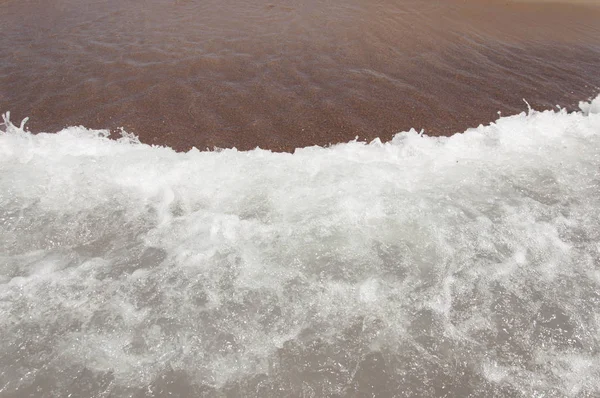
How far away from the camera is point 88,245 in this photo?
9.63ft

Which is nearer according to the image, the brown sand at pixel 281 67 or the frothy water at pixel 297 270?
the frothy water at pixel 297 270

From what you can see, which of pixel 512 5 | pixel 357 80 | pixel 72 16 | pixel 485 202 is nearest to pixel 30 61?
pixel 72 16

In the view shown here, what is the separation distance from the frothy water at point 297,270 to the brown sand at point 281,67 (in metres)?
0.50

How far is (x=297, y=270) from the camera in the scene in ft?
9.25

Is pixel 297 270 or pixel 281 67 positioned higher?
pixel 281 67

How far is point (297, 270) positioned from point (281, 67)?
3.49m

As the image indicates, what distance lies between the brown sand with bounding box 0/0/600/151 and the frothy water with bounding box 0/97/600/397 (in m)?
0.50

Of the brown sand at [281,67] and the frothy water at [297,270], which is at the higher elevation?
the brown sand at [281,67]

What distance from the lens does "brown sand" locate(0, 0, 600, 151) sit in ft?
14.4

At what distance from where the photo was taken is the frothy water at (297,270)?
2262mm

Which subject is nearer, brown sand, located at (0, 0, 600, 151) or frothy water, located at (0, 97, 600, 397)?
frothy water, located at (0, 97, 600, 397)

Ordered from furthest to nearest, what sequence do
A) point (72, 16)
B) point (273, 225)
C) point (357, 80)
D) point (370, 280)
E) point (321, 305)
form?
1. point (72, 16)
2. point (357, 80)
3. point (273, 225)
4. point (370, 280)
5. point (321, 305)

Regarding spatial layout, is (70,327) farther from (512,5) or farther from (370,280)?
(512,5)

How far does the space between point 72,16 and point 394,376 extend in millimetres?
7524
